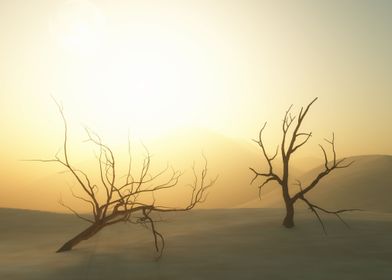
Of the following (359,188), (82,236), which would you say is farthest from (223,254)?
(359,188)

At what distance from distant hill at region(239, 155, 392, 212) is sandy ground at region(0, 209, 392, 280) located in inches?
707

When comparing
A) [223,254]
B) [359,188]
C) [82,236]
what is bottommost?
[359,188]

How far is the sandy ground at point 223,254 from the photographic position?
6.90m

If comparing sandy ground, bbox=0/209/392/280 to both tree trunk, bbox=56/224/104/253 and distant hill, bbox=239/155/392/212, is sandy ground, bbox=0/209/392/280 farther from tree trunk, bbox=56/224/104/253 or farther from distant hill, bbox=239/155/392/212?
distant hill, bbox=239/155/392/212

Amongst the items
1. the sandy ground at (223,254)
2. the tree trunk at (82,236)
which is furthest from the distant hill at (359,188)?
the tree trunk at (82,236)

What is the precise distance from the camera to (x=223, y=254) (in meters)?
8.33

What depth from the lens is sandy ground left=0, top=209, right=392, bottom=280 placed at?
6898 mm

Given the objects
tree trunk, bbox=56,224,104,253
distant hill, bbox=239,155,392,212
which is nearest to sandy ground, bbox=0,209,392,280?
tree trunk, bbox=56,224,104,253

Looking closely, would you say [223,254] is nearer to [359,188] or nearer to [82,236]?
[82,236]

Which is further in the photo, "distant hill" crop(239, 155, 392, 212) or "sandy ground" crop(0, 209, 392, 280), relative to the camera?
"distant hill" crop(239, 155, 392, 212)

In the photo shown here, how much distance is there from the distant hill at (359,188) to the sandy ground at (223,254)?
17961 millimetres

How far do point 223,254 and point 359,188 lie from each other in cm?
2645

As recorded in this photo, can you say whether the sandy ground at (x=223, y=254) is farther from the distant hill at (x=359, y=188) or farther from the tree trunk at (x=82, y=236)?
the distant hill at (x=359, y=188)

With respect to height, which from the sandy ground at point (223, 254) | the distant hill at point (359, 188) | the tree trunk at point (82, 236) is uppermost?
the tree trunk at point (82, 236)
